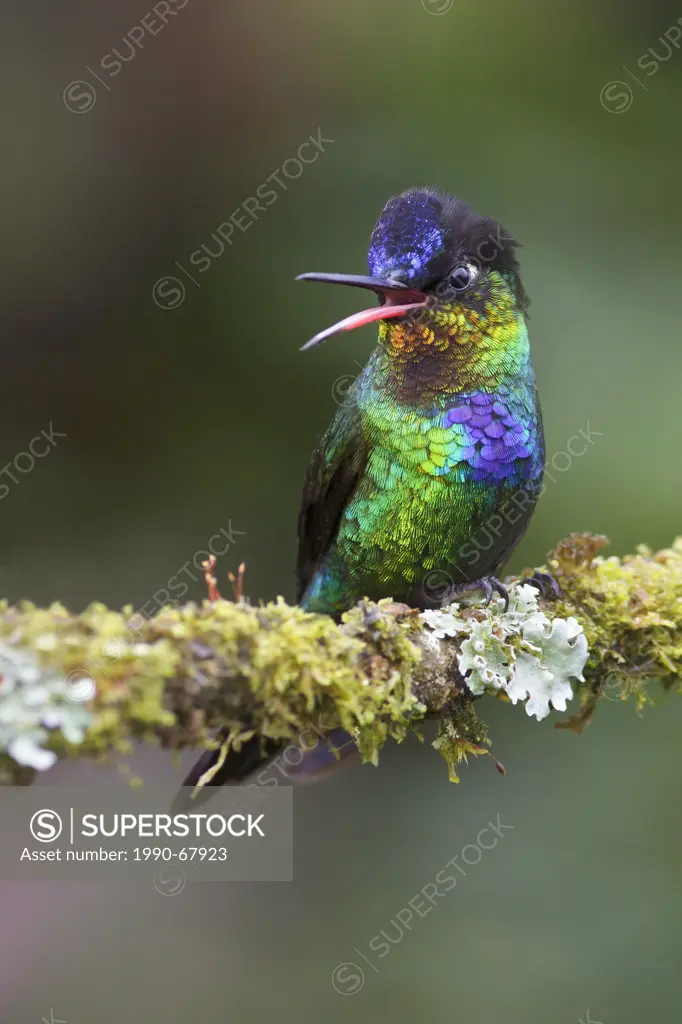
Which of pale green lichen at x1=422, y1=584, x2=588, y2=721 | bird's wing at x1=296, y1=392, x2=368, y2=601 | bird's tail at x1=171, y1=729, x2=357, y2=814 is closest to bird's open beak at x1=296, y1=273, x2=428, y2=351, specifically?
bird's wing at x1=296, y1=392, x2=368, y2=601

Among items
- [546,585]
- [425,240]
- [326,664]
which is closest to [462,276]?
[425,240]

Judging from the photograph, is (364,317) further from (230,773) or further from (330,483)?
(230,773)

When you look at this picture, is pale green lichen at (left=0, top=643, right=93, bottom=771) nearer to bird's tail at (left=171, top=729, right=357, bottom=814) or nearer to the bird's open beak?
bird's tail at (left=171, top=729, right=357, bottom=814)

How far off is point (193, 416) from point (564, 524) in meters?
2.05

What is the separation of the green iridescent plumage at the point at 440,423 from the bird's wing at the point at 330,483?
15 millimetres

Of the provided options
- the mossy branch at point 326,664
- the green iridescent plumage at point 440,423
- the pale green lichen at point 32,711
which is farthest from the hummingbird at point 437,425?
the pale green lichen at point 32,711

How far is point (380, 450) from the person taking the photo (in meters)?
3.26

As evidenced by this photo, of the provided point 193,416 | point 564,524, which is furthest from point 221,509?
point 564,524

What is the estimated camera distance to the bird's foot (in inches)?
123

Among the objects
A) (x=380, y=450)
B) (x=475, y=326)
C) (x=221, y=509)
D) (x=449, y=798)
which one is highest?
(x=221, y=509)

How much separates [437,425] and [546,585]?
63 cm

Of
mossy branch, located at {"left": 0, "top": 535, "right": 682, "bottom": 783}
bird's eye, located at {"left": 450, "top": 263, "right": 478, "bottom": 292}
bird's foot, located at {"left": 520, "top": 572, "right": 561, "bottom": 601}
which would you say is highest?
bird's eye, located at {"left": 450, "top": 263, "right": 478, "bottom": 292}

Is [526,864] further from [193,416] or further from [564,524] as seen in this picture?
[193,416]

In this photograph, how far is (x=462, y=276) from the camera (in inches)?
127
